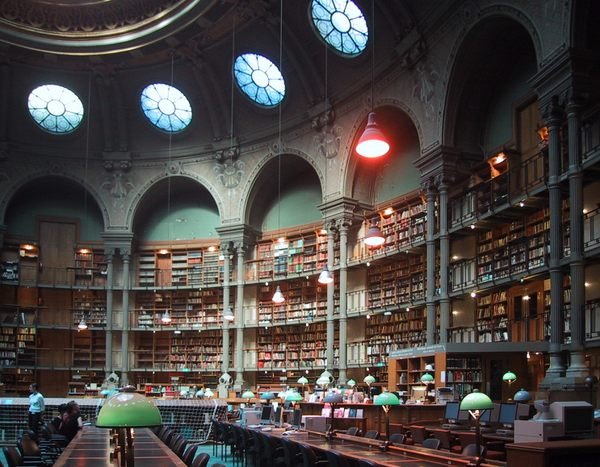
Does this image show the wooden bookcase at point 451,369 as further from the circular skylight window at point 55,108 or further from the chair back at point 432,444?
the circular skylight window at point 55,108

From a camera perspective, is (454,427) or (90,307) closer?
(454,427)

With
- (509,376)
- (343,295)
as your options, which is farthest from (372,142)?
(343,295)

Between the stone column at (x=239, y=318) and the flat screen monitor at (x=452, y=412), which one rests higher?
the stone column at (x=239, y=318)

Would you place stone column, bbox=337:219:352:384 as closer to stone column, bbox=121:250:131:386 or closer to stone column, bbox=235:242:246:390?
stone column, bbox=235:242:246:390

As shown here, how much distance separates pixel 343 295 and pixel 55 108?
12649 mm

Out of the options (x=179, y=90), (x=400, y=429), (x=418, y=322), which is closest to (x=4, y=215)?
(x=179, y=90)

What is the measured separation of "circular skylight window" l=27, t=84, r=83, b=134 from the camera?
26141 millimetres

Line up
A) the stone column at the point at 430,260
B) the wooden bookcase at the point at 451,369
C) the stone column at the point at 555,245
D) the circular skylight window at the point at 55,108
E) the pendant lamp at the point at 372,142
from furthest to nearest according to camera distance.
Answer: the circular skylight window at the point at 55,108, the stone column at the point at 430,260, the wooden bookcase at the point at 451,369, the stone column at the point at 555,245, the pendant lamp at the point at 372,142

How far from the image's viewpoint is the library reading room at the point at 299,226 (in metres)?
13.2

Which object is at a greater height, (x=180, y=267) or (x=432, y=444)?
(x=180, y=267)

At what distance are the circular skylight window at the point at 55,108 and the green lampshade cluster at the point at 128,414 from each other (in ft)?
78.1

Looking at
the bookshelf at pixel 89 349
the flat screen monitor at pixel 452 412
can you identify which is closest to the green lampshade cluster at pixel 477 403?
the flat screen monitor at pixel 452 412

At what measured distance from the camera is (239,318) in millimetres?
25344

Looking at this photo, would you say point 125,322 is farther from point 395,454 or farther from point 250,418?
point 395,454
